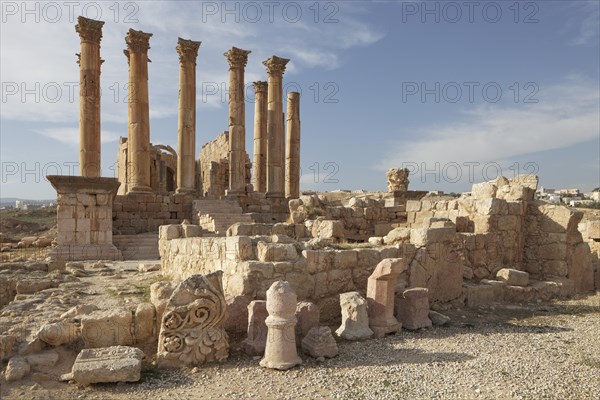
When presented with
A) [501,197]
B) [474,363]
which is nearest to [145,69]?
[501,197]

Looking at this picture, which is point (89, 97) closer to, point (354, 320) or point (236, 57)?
point (236, 57)

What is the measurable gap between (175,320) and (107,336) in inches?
38.0

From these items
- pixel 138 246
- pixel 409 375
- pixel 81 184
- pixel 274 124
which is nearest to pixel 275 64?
pixel 274 124

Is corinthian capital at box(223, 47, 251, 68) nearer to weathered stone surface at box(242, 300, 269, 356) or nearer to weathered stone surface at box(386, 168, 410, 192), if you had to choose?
weathered stone surface at box(386, 168, 410, 192)

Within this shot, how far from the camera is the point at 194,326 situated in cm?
609

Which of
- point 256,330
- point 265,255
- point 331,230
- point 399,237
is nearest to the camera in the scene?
point 256,330

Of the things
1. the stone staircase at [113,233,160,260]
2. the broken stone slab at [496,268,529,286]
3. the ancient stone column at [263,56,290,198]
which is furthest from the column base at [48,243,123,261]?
the ancient stone column at [263,56,290,198]

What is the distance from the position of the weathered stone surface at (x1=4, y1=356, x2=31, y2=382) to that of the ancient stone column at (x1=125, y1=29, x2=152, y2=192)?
17.0m

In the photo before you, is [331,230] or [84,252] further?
[84,252]

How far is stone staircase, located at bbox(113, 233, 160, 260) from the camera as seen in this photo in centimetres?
1636

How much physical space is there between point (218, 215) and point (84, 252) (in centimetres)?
595

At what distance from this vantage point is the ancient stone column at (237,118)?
25016 mm

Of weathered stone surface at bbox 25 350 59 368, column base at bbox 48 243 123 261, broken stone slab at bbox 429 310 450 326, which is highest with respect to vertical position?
column base at bbox 48 243 123 261

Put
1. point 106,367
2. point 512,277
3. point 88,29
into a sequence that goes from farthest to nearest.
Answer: point 88,29
point 512,277
point 106,367
